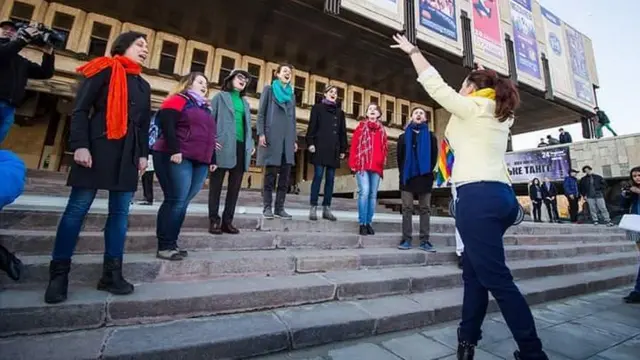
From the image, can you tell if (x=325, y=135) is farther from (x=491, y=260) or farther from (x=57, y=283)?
(x=57, y=283)

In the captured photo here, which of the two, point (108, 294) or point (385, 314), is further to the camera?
point (385, 314)

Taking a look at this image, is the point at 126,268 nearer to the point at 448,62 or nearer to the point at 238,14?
the point at 238,14

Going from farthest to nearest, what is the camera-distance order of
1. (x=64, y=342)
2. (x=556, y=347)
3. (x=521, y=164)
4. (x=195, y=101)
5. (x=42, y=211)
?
(x=521, y=164) < (x=195, y=101) < (x=42, y=211) < (x=556, y=347) < (x=64, y=342)

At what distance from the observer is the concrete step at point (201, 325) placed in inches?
55.4

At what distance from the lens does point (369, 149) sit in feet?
12.1

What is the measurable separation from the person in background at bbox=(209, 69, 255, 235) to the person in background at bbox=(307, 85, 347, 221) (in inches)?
37.0

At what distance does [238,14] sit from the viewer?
454 inches

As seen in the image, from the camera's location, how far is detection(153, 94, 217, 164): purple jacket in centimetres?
238

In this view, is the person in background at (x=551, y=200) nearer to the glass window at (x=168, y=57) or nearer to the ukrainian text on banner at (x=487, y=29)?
the ukrainian text on banner at (x=487, y=29)

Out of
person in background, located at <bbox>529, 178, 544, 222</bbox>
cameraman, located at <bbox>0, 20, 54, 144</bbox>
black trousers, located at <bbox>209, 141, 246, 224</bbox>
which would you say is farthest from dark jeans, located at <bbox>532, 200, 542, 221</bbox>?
cameraman, located at <bbox>0, 20, 54, 144</bbox>

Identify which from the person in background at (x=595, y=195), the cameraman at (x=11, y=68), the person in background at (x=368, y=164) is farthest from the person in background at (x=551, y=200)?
the cameraman at (x=11, y=68)

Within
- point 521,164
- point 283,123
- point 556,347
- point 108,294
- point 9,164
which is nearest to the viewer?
point 9,164

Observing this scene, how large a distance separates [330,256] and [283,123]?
1.83m

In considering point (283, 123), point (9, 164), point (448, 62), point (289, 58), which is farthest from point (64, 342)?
point (448, 62)
